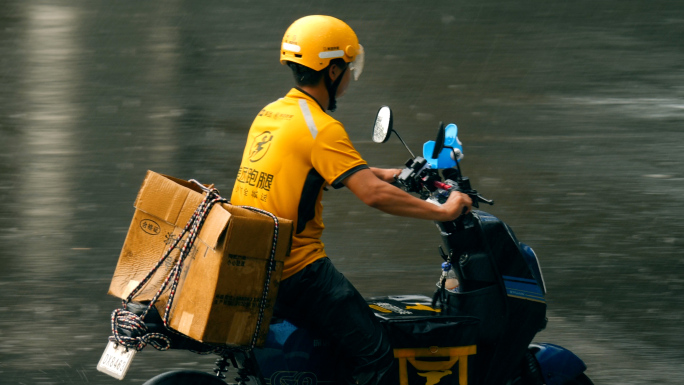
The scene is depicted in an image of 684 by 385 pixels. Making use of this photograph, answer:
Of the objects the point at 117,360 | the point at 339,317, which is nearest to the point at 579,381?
the point at 339,317

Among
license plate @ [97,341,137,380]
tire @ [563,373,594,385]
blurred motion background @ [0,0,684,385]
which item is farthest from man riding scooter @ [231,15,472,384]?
blurred motion background @ [0,0,684,385]

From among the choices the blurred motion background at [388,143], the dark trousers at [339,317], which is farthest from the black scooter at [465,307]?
the blurred motion background at [388,143]

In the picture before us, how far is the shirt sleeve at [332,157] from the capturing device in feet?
10.7

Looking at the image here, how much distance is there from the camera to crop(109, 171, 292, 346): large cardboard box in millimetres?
2971

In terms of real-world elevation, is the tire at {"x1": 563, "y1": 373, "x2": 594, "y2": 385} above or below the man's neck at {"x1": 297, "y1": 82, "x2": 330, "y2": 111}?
below

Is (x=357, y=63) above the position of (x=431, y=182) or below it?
above

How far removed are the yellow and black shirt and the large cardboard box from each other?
0.73 feet

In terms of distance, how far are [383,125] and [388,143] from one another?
4.54 m

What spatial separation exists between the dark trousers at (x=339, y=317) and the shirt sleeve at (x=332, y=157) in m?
0.35

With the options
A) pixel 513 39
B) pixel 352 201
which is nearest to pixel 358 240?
pixel 352 201

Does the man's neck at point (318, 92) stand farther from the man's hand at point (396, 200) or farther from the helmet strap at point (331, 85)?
the man's hand at point (396, 200)

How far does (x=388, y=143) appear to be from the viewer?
8.13 m

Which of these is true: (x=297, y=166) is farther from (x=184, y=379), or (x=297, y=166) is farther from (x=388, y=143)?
(x=388, y=143)

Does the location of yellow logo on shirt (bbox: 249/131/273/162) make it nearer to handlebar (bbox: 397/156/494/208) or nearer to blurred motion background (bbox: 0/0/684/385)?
handlebar (bbox: 397/156/494/208)
